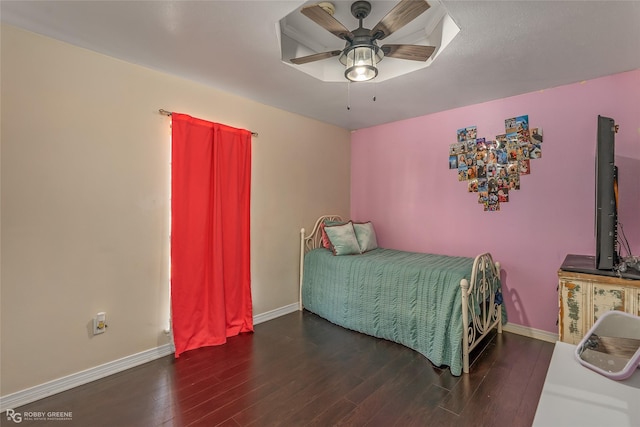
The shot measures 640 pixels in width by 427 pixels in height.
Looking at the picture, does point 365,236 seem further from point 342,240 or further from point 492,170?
point 492,170

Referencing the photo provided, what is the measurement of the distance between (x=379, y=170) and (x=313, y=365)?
99.8 inches

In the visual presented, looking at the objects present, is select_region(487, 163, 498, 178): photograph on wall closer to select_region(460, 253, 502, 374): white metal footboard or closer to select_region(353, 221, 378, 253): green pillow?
select_region(460, 253, 502, 374): white metal footboard

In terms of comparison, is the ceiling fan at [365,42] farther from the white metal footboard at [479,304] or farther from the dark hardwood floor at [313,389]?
the dark hardwood floor at [313,389]

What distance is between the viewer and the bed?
2266 millimetres

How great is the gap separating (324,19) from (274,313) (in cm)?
280

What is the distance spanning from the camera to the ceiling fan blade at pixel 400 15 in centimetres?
143

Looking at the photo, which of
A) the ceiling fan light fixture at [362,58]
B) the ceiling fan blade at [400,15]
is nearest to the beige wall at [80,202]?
the ceiling fan light fixture at [362,58]

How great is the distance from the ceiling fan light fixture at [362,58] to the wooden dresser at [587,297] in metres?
1.90

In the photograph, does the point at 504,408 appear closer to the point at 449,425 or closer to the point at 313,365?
the point at 449,425

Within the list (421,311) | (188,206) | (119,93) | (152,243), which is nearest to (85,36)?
(119,93)

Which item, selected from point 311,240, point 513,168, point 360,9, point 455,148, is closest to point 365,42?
point 360,9

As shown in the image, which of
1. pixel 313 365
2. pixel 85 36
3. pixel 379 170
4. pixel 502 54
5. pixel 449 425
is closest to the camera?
pixel 449 425

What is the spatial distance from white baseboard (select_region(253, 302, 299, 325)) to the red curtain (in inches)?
8.1

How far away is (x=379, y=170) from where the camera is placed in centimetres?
394
